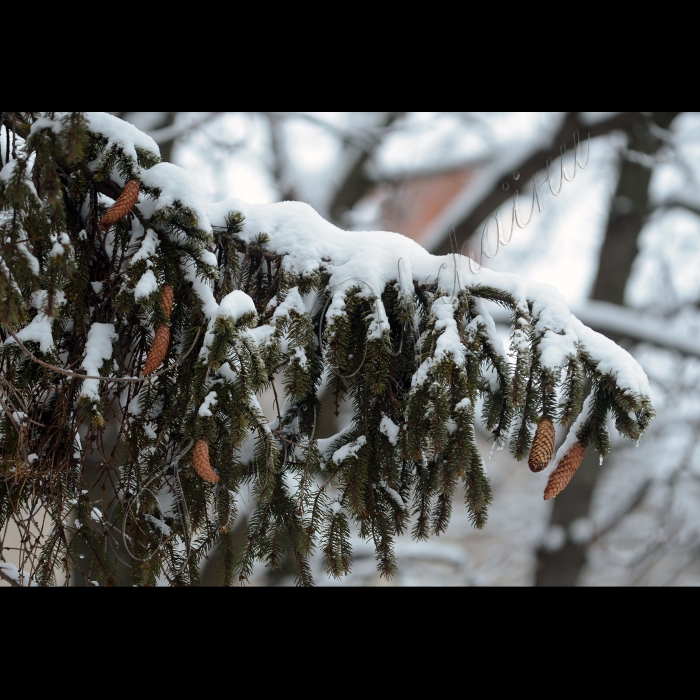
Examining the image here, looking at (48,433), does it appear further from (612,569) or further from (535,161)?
(612,569)

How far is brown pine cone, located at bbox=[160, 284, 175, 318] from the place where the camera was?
4.09 feet

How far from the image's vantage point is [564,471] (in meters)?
1.36

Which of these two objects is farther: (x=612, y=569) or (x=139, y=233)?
(x=612, y=569)

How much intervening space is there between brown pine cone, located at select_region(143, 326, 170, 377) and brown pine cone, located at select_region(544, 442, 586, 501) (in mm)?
855

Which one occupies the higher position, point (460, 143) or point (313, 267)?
point (460, 143)

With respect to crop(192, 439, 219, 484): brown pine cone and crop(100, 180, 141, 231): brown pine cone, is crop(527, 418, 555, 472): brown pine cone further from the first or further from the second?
crop(100, 180, 141, 231): brown pine cone

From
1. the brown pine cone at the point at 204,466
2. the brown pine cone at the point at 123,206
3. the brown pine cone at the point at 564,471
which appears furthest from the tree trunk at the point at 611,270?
the brown pine cone at the point at 123,206

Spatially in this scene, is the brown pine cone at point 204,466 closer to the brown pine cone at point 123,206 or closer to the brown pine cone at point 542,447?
the brown pine cone at point 123,206

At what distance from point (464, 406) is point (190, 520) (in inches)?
26.1

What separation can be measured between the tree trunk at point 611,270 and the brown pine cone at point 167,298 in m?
4.47

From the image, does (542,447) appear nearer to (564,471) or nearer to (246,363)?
(564,471)
